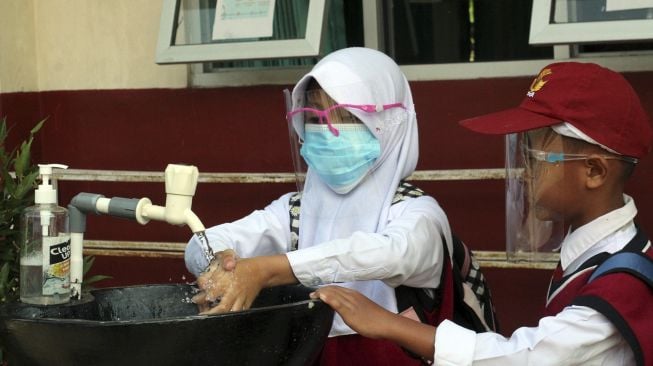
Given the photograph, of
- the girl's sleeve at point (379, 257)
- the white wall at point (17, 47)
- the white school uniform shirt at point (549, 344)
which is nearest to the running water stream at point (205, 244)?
the girl's sleeve at point (379, 257)

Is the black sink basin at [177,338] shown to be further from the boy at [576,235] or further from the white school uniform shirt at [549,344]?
the white school uniform shirt at [549,344]

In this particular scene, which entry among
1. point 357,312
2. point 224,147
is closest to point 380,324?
point 357,312

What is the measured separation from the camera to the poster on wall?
12.8 ft

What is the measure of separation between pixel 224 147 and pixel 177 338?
8.16 ft

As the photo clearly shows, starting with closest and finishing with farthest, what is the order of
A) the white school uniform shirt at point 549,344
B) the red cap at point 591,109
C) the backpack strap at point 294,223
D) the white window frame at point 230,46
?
the white school uniform shirt at point 549,344, the red cap at point 591,109, the backpack strap at point 294,223, the white window frame at point 230,46

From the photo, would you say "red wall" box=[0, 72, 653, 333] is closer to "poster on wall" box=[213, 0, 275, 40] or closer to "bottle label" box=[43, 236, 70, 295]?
"poster on wall" box=[213, 0, 275, 40]

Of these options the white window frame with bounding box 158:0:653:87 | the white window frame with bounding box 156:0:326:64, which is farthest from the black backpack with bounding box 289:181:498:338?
the white window frame with bounding box 156:0:326:64

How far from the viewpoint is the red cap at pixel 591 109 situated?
209cm

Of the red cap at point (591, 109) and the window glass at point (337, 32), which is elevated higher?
the window glass at point (337, 32)

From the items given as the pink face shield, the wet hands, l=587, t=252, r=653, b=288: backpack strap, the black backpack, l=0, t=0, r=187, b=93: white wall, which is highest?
l=0, t=0, r=187, b=93: white wall

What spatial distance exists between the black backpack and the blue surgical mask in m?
0.11

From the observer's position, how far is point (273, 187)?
13.9 feet

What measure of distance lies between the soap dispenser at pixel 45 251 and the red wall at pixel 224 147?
2014 millimetres

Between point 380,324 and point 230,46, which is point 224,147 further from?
point 380,324
